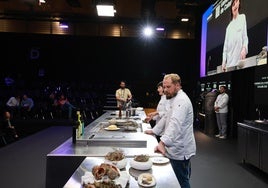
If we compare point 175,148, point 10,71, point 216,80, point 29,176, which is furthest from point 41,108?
point 175,148

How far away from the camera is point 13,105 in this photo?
34.9 feet

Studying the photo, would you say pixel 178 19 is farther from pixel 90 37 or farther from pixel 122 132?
pixel 122 132

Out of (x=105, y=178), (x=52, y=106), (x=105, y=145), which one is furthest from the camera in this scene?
(x=52, y=106)

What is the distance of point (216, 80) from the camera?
28.7 feet

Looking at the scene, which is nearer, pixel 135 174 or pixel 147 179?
pixel 147 179

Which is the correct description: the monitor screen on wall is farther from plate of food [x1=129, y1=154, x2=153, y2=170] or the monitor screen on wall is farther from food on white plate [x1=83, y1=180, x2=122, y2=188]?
food on white plate [x1=83, y1=180, x2=122, y2=188]

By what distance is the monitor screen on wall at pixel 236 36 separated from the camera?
552cm

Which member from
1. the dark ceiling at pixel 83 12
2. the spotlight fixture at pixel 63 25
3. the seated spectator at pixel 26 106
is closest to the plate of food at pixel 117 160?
the seated spectator at pixel 26 106

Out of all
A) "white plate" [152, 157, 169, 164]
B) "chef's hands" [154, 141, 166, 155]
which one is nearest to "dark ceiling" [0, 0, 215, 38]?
"chef's hands" [154, 141, 166, 155]

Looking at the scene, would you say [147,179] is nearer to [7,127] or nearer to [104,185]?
[104,185]

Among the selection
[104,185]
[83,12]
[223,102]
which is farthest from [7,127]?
[83,12]

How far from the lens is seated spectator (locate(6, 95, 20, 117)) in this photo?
415 inches

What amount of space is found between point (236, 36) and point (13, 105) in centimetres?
794

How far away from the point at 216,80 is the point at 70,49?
23.6ft
